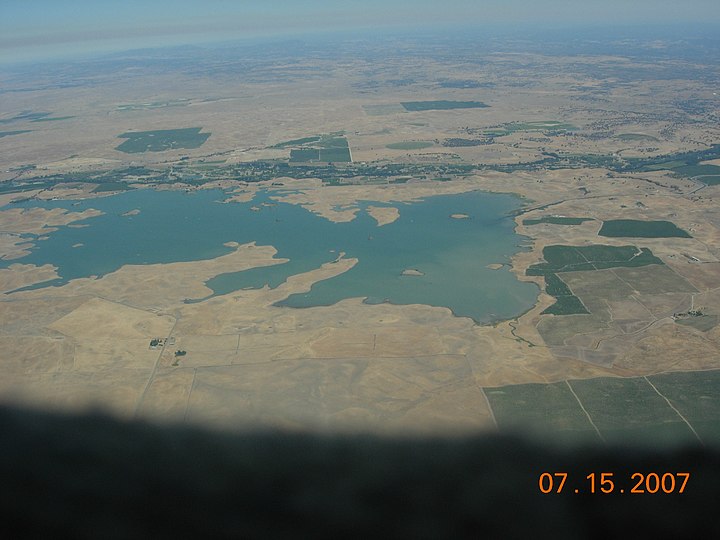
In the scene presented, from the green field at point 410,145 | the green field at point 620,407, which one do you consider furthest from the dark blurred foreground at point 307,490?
the green field at point 410,145

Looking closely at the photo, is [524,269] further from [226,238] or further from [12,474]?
[12,474]

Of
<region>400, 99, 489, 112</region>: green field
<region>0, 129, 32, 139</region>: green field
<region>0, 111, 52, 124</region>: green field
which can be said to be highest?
<region>400, 99, 489, 112</region>: green field

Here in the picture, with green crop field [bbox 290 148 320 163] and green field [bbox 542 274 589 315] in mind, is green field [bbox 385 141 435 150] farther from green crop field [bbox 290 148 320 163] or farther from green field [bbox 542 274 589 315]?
green field [bbox 542 274 589 315]

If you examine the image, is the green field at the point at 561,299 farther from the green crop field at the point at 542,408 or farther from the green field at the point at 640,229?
the green field at the point at 640,229

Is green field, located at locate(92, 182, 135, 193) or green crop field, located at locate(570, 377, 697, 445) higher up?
green crop field, located at locate(570, 377, 697, 445)

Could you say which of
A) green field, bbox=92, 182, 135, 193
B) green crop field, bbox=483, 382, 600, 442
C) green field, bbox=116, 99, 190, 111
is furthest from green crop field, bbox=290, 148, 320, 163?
green field, bbox=116, 99, 190, 111

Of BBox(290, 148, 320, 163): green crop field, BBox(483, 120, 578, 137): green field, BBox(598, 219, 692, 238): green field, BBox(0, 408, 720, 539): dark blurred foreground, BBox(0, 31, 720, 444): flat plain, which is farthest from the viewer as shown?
→ BBox(483, 120, 578, 137): green field
